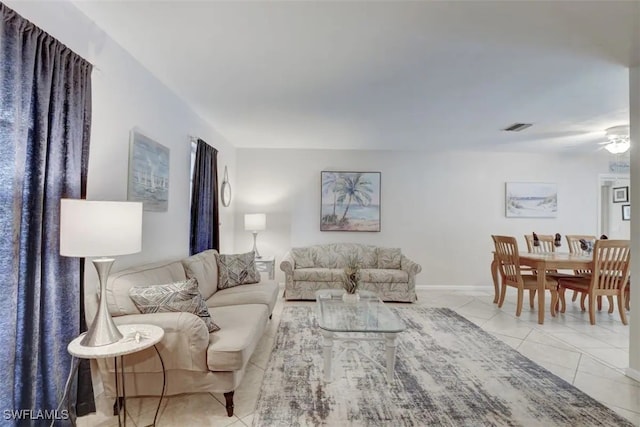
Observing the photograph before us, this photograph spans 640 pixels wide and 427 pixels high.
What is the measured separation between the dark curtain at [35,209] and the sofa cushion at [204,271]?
122 cm

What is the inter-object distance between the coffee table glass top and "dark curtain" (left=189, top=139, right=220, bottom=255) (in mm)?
1637

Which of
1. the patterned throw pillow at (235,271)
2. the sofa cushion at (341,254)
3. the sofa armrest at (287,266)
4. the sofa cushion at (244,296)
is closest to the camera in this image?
the sofa cushion at (244,296)

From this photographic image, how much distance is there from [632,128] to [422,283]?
3767 millimetres

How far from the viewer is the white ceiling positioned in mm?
1937

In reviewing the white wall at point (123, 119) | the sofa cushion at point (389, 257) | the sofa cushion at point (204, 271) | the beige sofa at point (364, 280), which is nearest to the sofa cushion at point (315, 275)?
the beige sofa at point (364, 280)

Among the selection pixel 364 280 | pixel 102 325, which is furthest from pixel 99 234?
pixel 364 280

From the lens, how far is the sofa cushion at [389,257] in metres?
5.15

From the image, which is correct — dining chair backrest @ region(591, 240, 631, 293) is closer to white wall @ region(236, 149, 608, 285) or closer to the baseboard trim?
the baseboard trim

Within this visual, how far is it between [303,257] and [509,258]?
2.96 meters

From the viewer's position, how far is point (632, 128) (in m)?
2.59

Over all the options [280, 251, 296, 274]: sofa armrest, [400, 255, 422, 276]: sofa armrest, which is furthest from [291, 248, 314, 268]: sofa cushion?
[400, 255, 422, 276]: sofa armrest

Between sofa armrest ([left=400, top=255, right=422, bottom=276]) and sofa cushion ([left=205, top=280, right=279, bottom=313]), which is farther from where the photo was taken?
sofa armrest ([left=400, top=255, right=422, bottom=276])

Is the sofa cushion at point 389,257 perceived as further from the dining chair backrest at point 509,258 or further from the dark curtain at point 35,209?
the dark curtain at point 35,209

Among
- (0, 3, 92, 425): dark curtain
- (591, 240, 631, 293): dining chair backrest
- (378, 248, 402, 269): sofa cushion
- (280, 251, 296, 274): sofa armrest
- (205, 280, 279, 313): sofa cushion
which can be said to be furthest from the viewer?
(378, 248, 402, 269): sofa cushion
